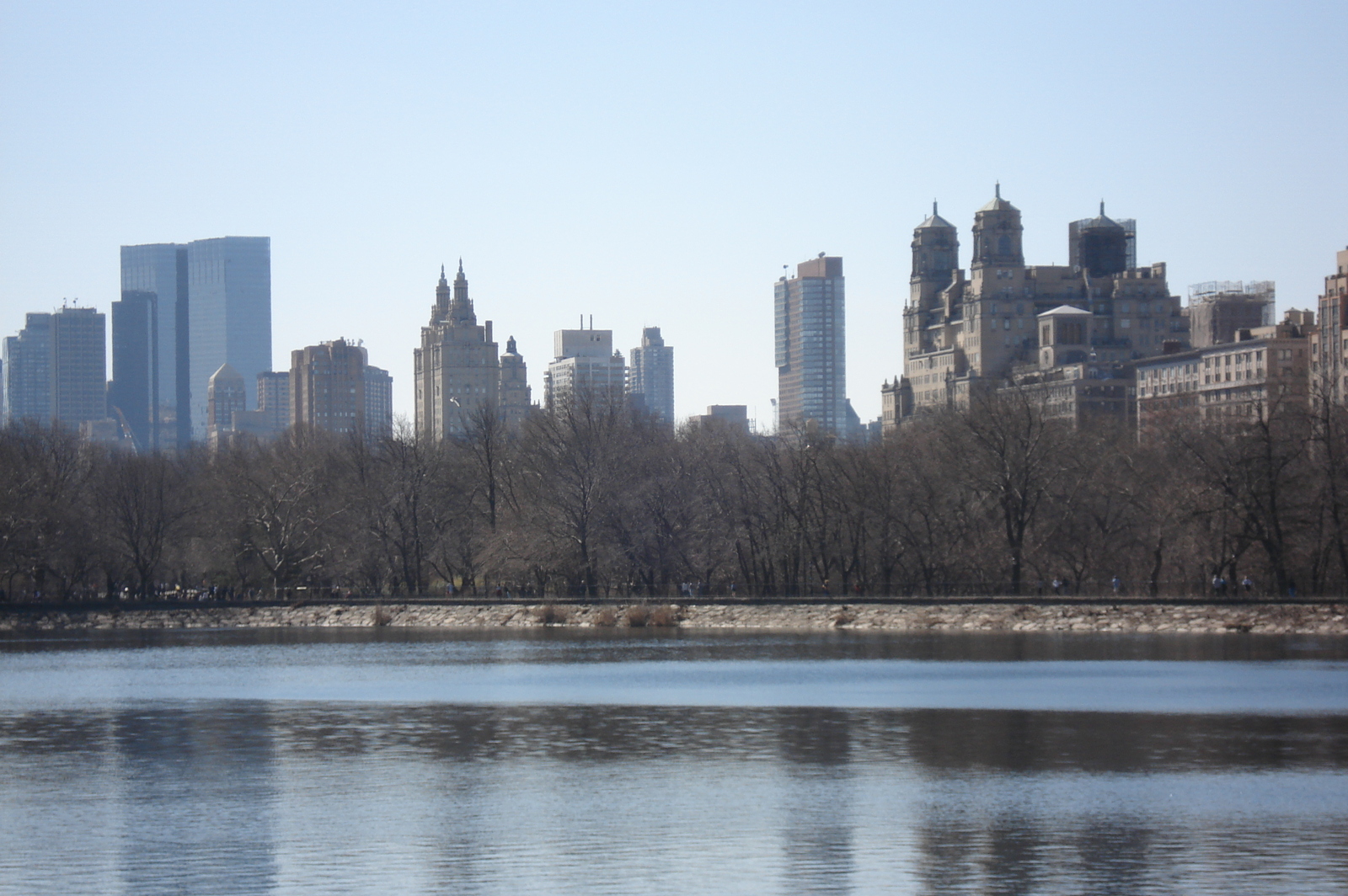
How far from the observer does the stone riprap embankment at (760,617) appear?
76062mm

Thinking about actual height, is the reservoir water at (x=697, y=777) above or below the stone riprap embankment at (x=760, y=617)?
below

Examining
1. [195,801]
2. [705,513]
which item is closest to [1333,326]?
[705,513]

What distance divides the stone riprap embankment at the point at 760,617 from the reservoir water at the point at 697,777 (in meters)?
10.1

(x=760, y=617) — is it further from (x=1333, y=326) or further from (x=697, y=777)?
(x=1333, y=326)

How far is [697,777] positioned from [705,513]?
63378 mm

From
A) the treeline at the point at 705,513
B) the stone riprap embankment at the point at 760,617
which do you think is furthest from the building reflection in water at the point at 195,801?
the treeline at the point at 705,513

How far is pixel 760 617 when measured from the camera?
8981 cm

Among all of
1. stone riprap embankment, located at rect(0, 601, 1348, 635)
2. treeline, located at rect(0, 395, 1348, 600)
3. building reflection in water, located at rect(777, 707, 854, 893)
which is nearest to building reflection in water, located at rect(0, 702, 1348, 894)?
building reflection in water, located at rect(777, 707, 854, 893)

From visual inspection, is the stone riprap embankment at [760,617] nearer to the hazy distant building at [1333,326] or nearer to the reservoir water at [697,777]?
the reservoir water at [697,777]

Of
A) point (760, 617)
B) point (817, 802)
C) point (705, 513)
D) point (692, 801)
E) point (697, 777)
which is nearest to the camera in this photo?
point (817, 802)

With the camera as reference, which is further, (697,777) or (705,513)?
(705,513)

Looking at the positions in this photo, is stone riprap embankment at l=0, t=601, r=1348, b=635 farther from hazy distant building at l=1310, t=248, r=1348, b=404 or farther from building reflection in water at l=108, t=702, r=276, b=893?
hazy distant building at l=1310, t=248, r=1348, b=404

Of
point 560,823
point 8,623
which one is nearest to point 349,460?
point 8,623

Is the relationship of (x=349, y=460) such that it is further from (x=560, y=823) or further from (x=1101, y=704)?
(x=560, y=823)
